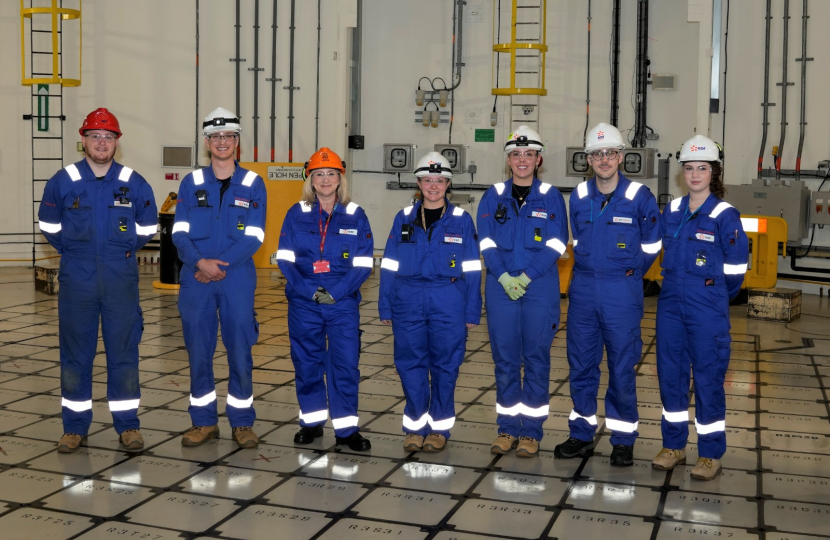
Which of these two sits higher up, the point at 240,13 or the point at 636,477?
the point at 240,13

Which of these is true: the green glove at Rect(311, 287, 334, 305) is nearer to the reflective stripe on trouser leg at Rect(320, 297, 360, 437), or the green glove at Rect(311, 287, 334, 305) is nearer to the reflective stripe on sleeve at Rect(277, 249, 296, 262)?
the reflective stripe on trouser leg at Rect(320, 297, 360, 437)

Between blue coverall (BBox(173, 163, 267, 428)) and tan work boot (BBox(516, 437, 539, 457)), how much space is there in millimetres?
1745

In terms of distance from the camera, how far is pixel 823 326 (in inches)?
414

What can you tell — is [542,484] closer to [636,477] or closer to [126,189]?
[636,477]

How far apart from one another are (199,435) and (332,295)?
1233 millimetres

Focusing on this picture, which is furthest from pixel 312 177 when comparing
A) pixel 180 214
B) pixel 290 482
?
pixel 290 482

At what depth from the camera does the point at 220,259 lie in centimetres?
550

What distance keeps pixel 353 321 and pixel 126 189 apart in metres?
1.61

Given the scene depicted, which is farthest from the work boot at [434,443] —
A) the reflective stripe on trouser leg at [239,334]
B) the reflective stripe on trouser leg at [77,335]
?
the reflective stripe on trouser leg at [77,335]

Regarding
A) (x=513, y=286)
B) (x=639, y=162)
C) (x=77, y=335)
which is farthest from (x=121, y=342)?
(x=639, y=162)

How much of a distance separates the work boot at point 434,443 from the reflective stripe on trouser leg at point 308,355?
2.29ft

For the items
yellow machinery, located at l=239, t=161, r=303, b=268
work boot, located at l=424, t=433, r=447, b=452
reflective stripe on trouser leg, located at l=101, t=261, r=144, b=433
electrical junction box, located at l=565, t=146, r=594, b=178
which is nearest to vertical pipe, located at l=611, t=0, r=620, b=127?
electrical junction box, located at l=565, t=146, r=594, b=178

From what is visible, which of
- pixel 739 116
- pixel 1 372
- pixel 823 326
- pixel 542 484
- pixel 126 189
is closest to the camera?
pixel 542 484

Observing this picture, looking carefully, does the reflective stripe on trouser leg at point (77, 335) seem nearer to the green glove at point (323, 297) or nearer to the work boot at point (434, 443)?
the green glove at point (323, 297)
